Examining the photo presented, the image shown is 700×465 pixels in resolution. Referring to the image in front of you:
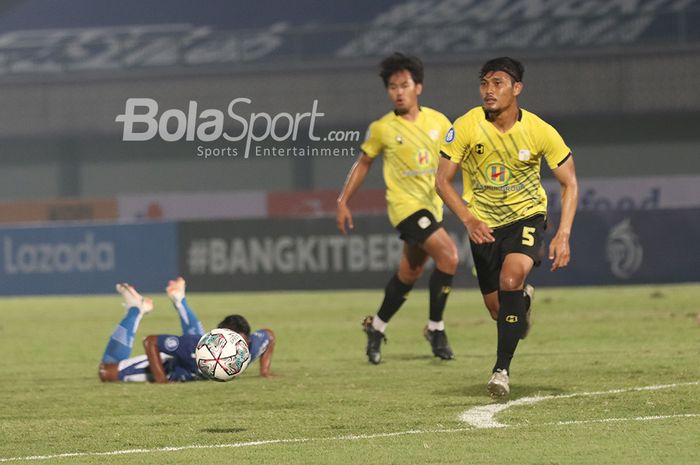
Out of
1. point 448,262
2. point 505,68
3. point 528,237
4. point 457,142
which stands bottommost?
point 448,262

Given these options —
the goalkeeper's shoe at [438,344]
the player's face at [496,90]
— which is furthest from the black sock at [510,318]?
the goalkeeper's shoe at [438,344]

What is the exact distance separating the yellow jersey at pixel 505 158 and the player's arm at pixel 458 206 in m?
0.07

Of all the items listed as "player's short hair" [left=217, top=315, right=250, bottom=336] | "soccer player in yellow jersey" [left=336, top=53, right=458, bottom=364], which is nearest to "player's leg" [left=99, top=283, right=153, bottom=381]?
"player's short hair" [left=217, top=315, right=250, bottom=336]

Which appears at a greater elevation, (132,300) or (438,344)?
(132,300)

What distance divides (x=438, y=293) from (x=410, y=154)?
3.63 ft

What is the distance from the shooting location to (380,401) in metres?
8.24

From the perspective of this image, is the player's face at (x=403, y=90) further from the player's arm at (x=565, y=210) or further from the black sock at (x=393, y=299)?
the player's arm at (x=565, y=210)

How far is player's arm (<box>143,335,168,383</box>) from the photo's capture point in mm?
9781

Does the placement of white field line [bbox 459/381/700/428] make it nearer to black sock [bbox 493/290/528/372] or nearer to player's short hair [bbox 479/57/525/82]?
black sock [bbox 493/290/528/372]

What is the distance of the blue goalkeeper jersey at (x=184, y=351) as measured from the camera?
9703mm

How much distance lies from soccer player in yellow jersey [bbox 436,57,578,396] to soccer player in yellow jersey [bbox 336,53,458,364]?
217 cm

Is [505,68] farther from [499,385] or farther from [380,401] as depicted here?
[380,401]

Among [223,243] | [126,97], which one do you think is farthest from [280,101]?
[223,243]

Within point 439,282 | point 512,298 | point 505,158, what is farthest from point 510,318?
point 439,282
